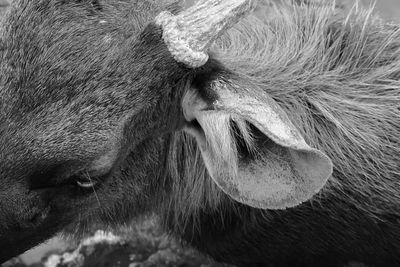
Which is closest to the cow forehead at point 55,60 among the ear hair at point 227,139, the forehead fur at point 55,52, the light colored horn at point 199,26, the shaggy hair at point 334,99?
the forehead fur at point 55,52

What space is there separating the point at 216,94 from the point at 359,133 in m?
1.09

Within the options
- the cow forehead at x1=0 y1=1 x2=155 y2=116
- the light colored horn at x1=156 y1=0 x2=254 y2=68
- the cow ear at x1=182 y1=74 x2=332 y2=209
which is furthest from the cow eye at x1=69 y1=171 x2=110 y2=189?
the light colored horn at x1=156 y1=0 x2=254 y2=68

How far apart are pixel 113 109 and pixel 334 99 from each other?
153 cm

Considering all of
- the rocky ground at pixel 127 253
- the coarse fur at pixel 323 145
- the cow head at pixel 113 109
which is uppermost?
the cow head at pixel 113 109

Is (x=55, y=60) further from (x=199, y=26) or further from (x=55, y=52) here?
(x=199, y=26)

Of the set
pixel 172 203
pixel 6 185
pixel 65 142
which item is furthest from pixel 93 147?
pixel 172 203

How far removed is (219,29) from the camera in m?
4.09

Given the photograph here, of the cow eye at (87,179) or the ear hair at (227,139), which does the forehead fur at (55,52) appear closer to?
the cow eye at (87,179)

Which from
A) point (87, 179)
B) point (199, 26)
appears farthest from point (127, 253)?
point (199, 26)

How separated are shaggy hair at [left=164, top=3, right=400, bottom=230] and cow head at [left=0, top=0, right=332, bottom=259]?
442 millimetres

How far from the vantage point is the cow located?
409cm

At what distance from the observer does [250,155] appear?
436cm

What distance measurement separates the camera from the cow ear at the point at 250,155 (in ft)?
13.5

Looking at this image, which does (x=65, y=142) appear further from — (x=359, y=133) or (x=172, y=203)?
(x=359, y=133)
